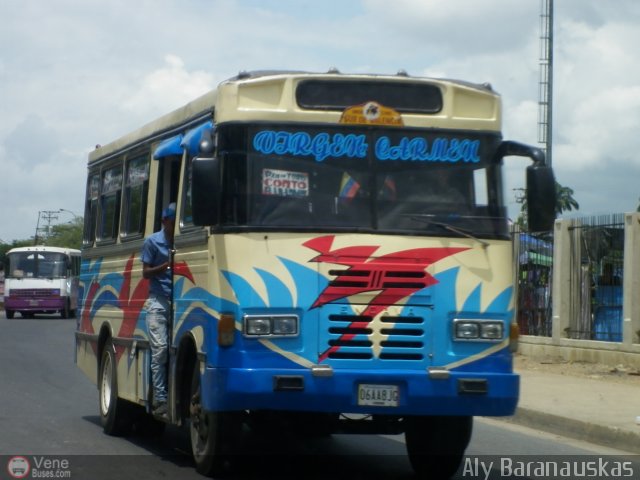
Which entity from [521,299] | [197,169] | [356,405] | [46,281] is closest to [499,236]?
[356,405]

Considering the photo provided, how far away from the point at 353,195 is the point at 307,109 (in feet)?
2.34

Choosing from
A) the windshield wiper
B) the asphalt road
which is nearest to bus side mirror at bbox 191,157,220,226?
the windshield wiper

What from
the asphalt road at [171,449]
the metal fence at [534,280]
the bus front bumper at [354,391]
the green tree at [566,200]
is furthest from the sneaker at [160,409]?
the green tree at [566,200]

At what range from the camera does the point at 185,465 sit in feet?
31.9

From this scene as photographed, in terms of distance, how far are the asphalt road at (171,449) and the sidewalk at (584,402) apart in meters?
0.24

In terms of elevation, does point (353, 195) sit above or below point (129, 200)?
below

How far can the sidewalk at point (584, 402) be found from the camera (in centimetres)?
1222

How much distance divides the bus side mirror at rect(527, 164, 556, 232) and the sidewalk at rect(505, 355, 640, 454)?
360 cm

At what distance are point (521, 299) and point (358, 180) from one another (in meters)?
14.3

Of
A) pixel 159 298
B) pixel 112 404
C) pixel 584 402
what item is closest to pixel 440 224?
pixel 159 298

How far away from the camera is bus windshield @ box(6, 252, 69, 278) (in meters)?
44.8

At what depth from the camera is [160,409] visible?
10.1 m

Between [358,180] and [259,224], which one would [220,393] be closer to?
[259,224]

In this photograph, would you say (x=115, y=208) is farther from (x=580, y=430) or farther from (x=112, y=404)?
(x=580, y=430)
